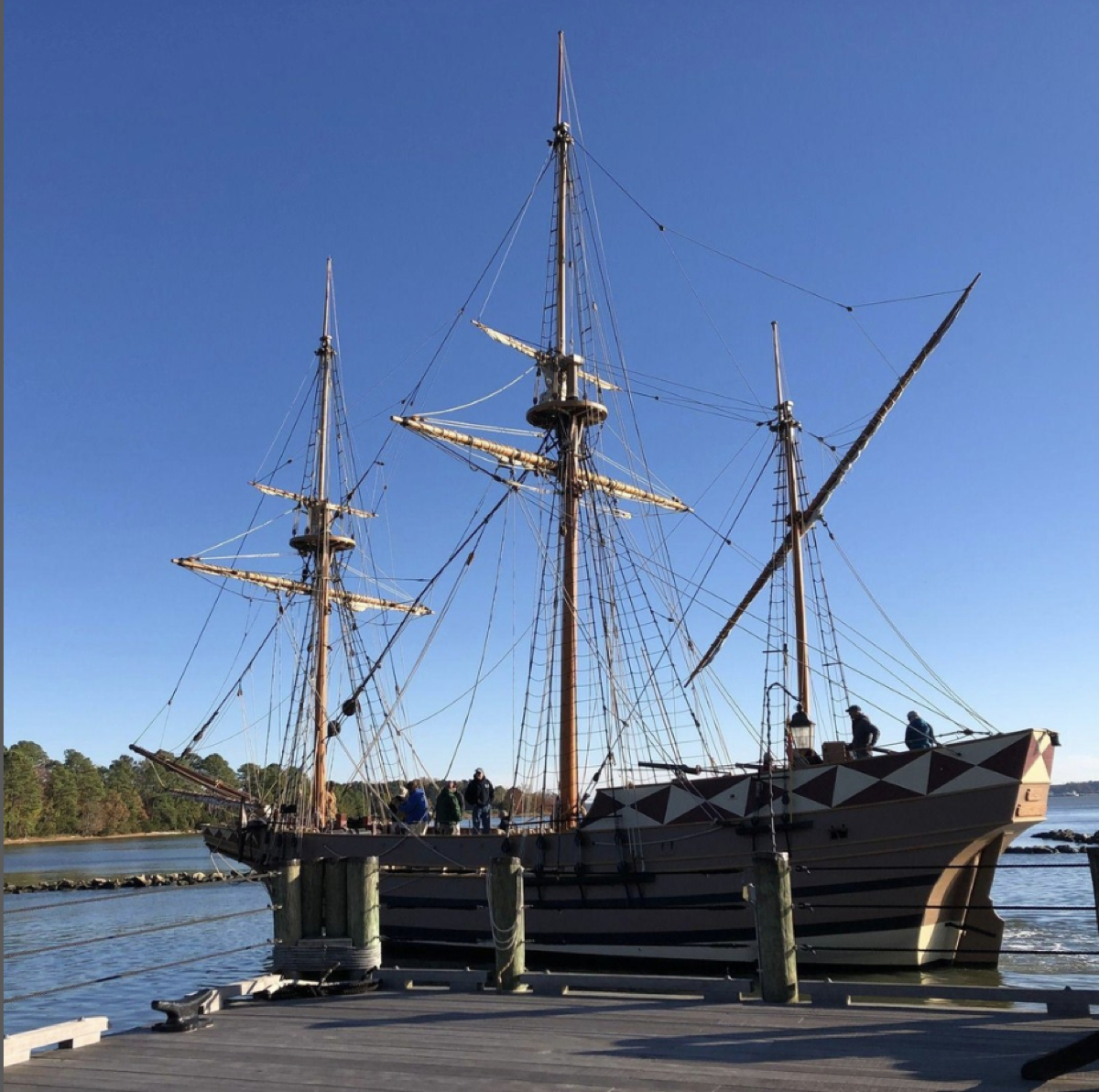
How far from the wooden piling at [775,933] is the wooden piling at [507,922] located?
225 cm

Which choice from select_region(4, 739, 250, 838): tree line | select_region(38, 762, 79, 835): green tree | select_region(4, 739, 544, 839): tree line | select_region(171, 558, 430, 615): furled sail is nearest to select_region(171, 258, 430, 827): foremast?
select_region(171, 558, 430, 615): furled sail

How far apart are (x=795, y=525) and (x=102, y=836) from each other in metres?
110

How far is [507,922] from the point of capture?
9.67m

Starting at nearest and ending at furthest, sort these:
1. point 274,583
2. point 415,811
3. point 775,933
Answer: point 775,933 < point 415,811 < point 274,583

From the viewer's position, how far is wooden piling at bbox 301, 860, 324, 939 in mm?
10023

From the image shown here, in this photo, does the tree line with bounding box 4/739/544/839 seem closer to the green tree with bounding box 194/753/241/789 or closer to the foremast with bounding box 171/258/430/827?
the green tree with bounding box 194/753/241/789

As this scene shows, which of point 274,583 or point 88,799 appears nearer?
point 274,583

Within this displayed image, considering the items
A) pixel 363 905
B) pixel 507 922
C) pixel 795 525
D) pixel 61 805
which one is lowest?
pixel 61 805

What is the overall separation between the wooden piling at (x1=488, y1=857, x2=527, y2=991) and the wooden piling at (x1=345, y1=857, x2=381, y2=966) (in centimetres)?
121

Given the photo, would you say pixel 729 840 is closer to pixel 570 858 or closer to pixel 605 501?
pixel 570 858

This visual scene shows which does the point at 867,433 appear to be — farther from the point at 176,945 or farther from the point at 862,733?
the point at 176,945

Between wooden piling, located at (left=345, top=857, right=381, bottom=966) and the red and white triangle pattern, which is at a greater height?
the red and white triangle pattern

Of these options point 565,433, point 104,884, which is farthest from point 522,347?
point 104,884

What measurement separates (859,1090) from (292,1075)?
11.5 ft
